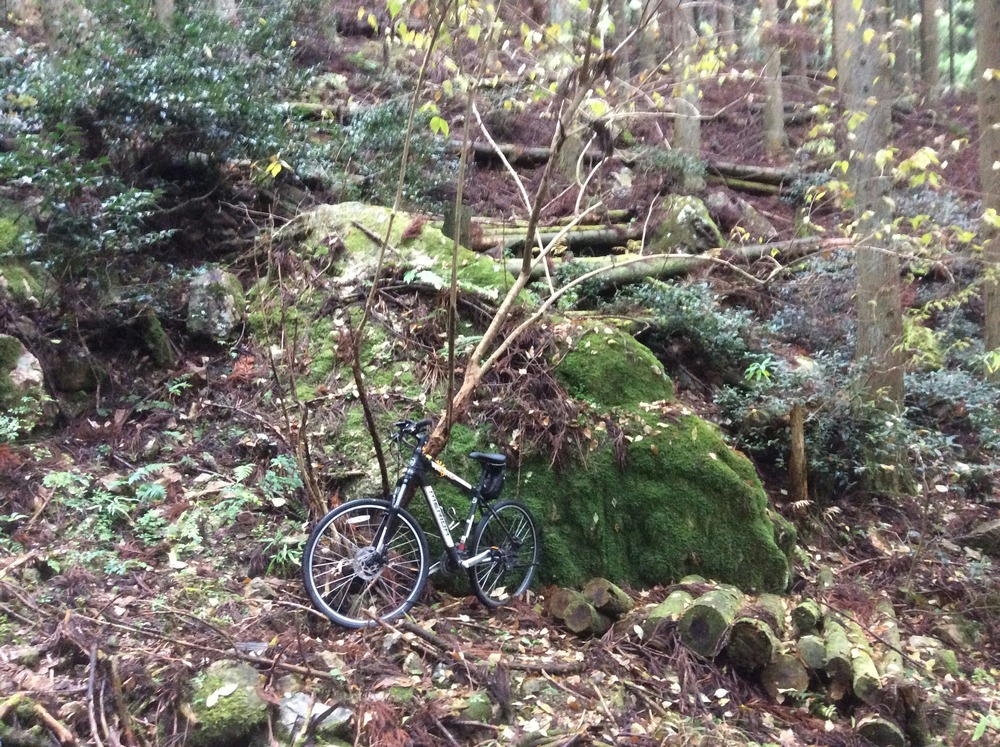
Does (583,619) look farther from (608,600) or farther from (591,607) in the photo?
(608,600)

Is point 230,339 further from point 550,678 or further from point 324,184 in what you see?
point 550,678

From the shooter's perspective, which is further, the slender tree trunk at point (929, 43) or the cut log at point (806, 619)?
the slender tree trunk at point (929, 43)

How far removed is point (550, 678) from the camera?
420 centimetres

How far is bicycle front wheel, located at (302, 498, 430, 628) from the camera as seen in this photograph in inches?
175

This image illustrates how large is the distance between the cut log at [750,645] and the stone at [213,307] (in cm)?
512

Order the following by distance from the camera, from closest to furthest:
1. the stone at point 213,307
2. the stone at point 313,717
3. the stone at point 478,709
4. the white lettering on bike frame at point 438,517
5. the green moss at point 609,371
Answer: the stone at point 313,717
the stone at point 478,709
the white lettering on bike frame at point 438,517
the green moss at point 609,371
the stone at point 213,307

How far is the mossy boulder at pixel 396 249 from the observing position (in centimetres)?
680

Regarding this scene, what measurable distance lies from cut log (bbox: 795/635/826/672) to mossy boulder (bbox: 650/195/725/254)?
718cm

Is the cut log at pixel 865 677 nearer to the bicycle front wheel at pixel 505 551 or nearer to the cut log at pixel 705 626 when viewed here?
the cut log at pixel 705 626

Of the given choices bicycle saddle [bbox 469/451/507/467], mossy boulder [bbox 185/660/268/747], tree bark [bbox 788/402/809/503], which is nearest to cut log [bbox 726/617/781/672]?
bicycle saddle [bbox 469/451/507/467]

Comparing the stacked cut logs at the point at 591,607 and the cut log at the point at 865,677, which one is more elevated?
the stacked cut logs at the point at 591,607

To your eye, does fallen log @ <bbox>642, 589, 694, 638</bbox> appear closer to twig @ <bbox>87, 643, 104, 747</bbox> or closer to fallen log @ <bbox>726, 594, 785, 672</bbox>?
fallen log @ <bbox>726, 594, 785, 672</bbox>

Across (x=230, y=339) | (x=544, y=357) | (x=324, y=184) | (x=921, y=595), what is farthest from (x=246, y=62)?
(x=921, y=595)

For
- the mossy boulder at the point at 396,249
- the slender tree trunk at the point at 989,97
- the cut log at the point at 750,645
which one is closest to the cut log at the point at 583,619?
the cut log at the point at 750,645
